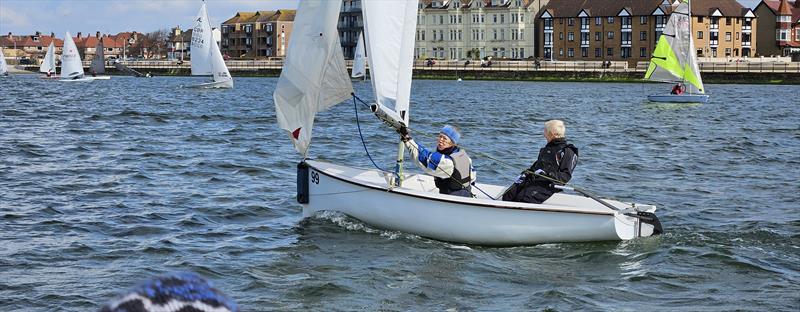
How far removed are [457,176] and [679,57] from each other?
42342 millimetres

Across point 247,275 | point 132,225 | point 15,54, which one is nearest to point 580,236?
point 247,275

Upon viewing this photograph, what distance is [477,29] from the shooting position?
131250 mm

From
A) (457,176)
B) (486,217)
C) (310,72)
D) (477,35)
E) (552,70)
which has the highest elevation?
(477,35)

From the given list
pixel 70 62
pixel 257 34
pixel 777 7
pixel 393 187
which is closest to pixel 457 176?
pixel 393 187

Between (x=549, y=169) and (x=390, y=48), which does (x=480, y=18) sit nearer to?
(x=390, y=48)

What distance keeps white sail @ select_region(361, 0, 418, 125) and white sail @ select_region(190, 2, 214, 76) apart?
5344 centimetres

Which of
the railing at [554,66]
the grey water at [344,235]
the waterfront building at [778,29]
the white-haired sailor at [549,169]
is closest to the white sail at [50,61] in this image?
the railing at [554,66]

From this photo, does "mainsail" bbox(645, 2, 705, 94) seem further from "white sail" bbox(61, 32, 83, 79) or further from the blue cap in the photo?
"white sail" bbox(61, 32, 83, 79)

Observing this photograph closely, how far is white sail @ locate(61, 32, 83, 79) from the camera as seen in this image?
78.9 m

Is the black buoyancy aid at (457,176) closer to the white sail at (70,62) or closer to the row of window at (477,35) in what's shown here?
the white sail at (70,62)

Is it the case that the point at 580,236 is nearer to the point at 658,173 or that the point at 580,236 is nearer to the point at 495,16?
the point at 658,173

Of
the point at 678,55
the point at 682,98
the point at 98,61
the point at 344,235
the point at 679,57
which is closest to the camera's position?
the point at 344,235

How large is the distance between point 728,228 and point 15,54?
631 ft

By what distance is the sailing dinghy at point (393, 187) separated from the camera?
11875 millimetres
